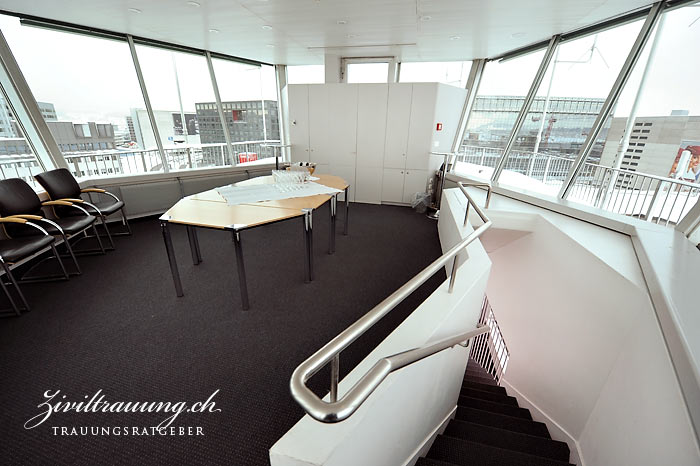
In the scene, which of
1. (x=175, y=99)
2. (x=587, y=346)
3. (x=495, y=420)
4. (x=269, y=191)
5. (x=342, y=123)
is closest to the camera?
(x=587, y=346)

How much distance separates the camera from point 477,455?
1586 millimetres

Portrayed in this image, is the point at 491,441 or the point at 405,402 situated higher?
the point at 405,402

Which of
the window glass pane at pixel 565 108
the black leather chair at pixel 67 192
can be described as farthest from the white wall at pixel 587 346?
the black leather chair at pixel 67 192

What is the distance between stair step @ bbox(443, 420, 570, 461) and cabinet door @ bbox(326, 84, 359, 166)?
188 inches

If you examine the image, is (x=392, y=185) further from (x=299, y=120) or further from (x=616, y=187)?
(x=616, y=187)

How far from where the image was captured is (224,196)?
3.12m

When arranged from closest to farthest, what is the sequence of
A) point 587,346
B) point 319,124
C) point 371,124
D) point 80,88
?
point 587,346, point 80,88, point 371,124, point 319,124

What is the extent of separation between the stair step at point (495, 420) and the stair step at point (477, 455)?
0.46 meters

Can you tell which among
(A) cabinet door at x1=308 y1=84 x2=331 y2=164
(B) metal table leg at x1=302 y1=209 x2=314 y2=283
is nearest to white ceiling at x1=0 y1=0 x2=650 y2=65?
(A) cabinet door at x1=308 y1=84 x2=331 y2=164

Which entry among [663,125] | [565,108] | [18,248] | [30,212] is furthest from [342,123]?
[18,248]

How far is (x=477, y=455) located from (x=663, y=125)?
3117 millimetres

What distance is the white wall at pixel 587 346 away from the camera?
1172 millimetres

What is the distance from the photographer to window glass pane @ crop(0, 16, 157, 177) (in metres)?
3.63

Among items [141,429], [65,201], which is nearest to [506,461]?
[141,429]
